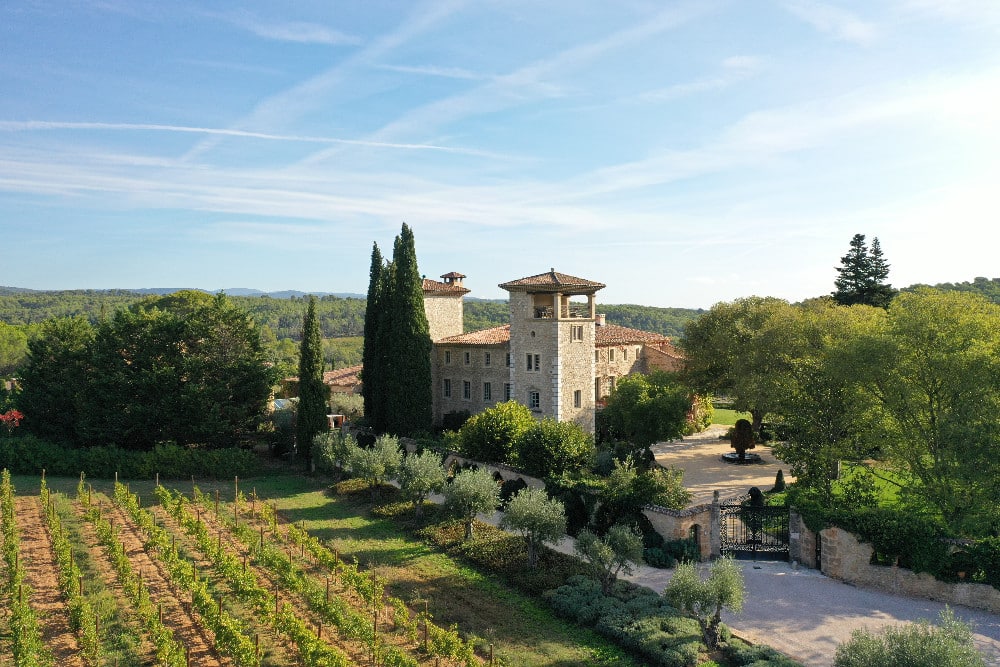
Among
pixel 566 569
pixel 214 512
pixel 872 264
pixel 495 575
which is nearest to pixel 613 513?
pixel 566 569

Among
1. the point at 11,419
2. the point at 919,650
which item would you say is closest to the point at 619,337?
the point at 919,650

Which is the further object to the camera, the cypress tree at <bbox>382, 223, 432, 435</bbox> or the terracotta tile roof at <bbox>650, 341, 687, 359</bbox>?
the terracotta tile roof at <bbox>650, 341, 687, 359</bbox>

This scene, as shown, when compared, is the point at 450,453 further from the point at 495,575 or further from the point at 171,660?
the point at 171,660

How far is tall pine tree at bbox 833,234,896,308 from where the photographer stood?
158 ft

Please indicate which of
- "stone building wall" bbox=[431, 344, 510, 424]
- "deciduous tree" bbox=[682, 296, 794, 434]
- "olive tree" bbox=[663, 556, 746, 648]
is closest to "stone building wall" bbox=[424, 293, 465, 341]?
"stone building wall" bbox=[431, 344, 510, 424]

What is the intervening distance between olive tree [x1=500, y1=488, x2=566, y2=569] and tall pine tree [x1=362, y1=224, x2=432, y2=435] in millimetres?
16258

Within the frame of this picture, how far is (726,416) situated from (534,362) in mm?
26042

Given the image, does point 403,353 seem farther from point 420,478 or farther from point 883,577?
point 883,577

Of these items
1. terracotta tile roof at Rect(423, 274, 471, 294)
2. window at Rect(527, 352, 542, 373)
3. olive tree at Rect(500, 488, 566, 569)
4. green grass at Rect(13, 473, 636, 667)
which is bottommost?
green grass at Rect(13, 473, 636, 667)

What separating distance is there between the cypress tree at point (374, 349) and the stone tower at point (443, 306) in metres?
3.14

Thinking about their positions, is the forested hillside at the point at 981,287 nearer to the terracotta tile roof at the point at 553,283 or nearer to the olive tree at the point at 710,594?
the terracotta tile roof at the point at 553,283

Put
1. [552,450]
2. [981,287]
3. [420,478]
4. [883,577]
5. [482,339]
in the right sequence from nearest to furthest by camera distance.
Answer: [883,577] < [420,478] < [552,450] < [482,339] < [981,287]

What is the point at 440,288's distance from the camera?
42.2 metres

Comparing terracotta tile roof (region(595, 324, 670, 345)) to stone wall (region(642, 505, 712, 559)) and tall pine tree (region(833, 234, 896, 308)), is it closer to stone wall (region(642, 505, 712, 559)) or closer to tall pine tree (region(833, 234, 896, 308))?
tall pine tree (region(833, 234, 896, 308))
